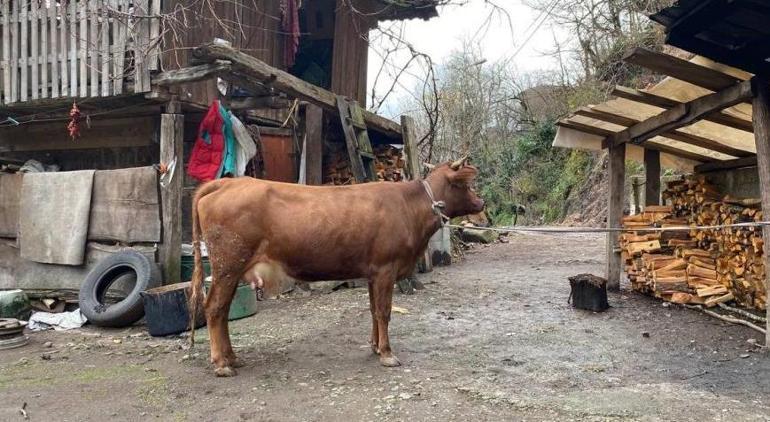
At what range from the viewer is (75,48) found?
802cm

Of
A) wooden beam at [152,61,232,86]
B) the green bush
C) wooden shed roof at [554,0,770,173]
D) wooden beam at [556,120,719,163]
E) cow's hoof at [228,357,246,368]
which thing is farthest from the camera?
the green bush

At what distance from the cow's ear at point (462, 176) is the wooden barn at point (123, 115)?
282 cm

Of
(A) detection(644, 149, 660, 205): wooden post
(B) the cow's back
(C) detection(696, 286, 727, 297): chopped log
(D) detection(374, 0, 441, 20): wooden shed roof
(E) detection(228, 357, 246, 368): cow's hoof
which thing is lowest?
(E) detection(228, 357, 246, 368): cow's hoof

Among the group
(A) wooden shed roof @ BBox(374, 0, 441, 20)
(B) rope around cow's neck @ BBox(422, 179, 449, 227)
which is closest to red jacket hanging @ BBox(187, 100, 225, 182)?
(B) rope around cow's neck @ BBox(422, 179, 449, 227)

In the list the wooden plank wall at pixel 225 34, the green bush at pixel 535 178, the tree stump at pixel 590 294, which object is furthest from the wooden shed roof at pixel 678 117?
the green bush at pixel 535 178

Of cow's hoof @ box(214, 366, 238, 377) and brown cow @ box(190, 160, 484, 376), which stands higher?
brown cow @ box(190, 160, 484, 376)

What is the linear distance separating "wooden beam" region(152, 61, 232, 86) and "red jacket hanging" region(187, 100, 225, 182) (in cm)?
96

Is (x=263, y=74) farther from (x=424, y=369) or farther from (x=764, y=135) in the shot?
(x=764, y=135)

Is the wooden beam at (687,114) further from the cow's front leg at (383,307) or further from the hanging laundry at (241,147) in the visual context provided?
the hanging laundry at (241,147)

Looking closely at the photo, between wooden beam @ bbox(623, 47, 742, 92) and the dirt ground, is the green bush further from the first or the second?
wooden beam @ bbox(623, 47, 742, 92)

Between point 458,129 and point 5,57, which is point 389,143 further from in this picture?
point 458,129

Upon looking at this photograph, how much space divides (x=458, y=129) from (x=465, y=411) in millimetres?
23569

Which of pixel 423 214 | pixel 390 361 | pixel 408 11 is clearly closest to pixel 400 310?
pixel 423 214

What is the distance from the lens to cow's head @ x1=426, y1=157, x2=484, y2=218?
6008 mm
